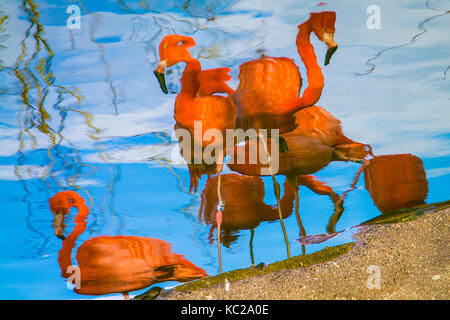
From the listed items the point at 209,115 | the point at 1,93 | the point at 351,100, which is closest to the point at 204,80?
the point at 209,115

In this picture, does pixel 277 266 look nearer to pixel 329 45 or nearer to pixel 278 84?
pixel 278 84

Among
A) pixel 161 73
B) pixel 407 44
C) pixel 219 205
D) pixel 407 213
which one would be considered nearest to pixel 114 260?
pixel 219 205

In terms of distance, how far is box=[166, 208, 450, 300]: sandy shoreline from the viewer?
50.7 inches

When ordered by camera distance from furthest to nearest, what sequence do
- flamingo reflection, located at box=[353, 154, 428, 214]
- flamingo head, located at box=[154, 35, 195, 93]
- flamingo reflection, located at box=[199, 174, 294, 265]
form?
flamingo reflection, located at box=[353, 154, 428, 214]
flamingo reflection, located at box=[199, 174, 294, 265]
flamingo head, located at box=[154, 35, 195, 93]

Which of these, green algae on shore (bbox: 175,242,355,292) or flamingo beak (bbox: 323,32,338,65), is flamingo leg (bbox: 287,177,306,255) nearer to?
green algae on shore (bbox: 175,242,355,292)

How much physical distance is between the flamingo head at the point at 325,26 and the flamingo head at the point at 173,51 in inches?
24.5

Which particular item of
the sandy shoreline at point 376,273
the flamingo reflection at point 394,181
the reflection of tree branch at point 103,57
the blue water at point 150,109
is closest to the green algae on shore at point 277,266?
the sandy shoreline at point 376,273

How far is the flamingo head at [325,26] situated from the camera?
153 centimetres

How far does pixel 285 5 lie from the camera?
1.46m

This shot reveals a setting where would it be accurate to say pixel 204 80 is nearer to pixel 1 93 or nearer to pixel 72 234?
pixel 1 93

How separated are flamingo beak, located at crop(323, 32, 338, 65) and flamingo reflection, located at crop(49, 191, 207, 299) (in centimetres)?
152

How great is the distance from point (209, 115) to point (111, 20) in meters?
0.66

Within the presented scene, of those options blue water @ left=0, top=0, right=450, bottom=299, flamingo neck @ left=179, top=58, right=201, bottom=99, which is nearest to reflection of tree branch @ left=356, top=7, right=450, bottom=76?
blue water @ left=0, top=0, right=450, bottom=299

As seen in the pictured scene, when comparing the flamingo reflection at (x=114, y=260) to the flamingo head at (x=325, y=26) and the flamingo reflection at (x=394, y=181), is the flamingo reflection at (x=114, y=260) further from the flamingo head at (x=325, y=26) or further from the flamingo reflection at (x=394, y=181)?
the flamingo head at (x=325, y=26)
